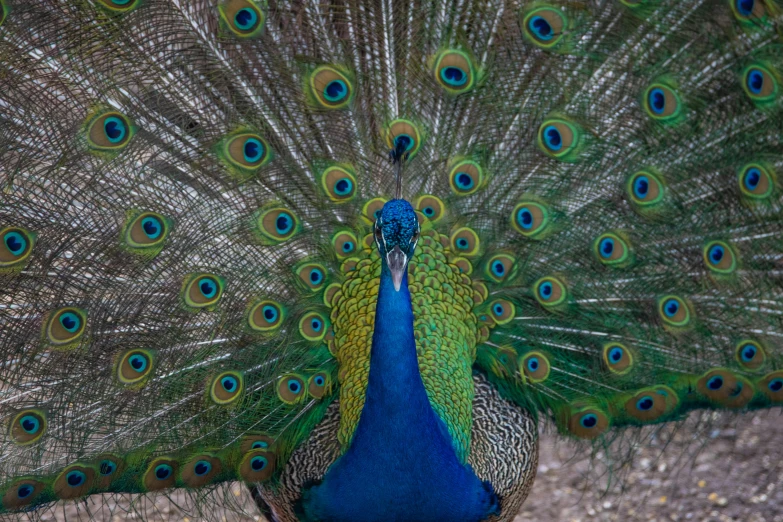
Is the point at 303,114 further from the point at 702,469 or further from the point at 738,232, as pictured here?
the point at 702,469

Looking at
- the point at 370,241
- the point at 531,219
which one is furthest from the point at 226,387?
the point at 531,219

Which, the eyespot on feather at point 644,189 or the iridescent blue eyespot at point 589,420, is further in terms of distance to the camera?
the iridescent blue eyespot at point 589,420

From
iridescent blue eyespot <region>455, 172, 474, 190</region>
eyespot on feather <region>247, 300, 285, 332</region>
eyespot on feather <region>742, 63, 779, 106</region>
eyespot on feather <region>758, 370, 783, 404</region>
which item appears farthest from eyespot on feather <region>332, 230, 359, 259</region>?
eyespot on feather <region>758, 370, 783, 404</region>

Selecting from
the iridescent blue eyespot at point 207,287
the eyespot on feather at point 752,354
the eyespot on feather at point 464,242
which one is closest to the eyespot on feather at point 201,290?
the iridescent blue eyespot at point 207,287

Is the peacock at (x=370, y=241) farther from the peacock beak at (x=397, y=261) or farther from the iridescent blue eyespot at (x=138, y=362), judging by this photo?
the peacock beak at (x=397, y=261)

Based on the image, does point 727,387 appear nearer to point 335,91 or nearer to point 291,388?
point 291,388
